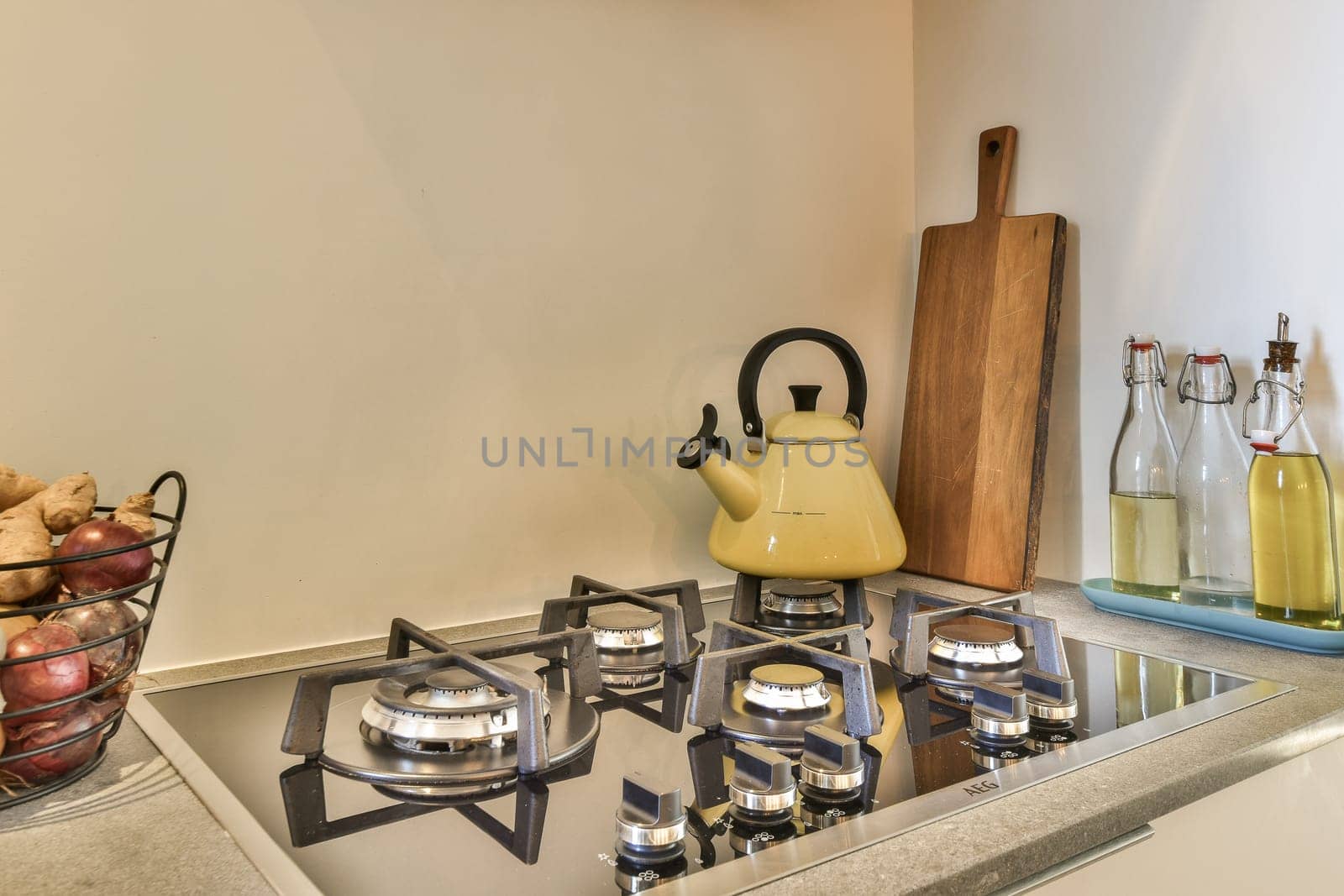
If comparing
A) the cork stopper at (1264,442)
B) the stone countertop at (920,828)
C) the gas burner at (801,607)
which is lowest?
the stone countertop at (920,828)

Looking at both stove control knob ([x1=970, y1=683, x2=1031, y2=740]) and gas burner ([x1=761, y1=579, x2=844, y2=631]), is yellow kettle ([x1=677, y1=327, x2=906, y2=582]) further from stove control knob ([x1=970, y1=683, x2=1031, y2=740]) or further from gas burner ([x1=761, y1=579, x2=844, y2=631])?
stove control knob ([x1=970, y1=683, x2=1031, y2=740])

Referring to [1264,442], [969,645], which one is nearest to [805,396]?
[969,645]

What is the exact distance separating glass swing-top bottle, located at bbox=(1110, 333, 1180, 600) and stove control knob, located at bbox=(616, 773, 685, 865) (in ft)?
2.45

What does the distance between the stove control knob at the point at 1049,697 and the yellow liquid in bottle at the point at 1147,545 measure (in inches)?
13.8

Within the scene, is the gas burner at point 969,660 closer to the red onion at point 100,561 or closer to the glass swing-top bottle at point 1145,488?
the glass swing-top bottle at point 1145,488

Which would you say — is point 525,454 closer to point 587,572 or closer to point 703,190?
point 587,572

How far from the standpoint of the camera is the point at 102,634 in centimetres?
63

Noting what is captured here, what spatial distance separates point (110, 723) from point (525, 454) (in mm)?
543

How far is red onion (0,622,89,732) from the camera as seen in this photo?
1.90ft

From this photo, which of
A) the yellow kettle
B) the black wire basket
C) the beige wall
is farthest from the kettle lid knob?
the black wire basket

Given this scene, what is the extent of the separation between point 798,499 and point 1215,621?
0.44 m

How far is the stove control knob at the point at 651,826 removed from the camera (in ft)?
1.73

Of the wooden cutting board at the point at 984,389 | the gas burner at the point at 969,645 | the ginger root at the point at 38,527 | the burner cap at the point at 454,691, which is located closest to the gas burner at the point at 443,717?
the burner cap at the point at 454,691

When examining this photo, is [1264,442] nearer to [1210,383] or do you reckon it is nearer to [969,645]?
[1210,383]
